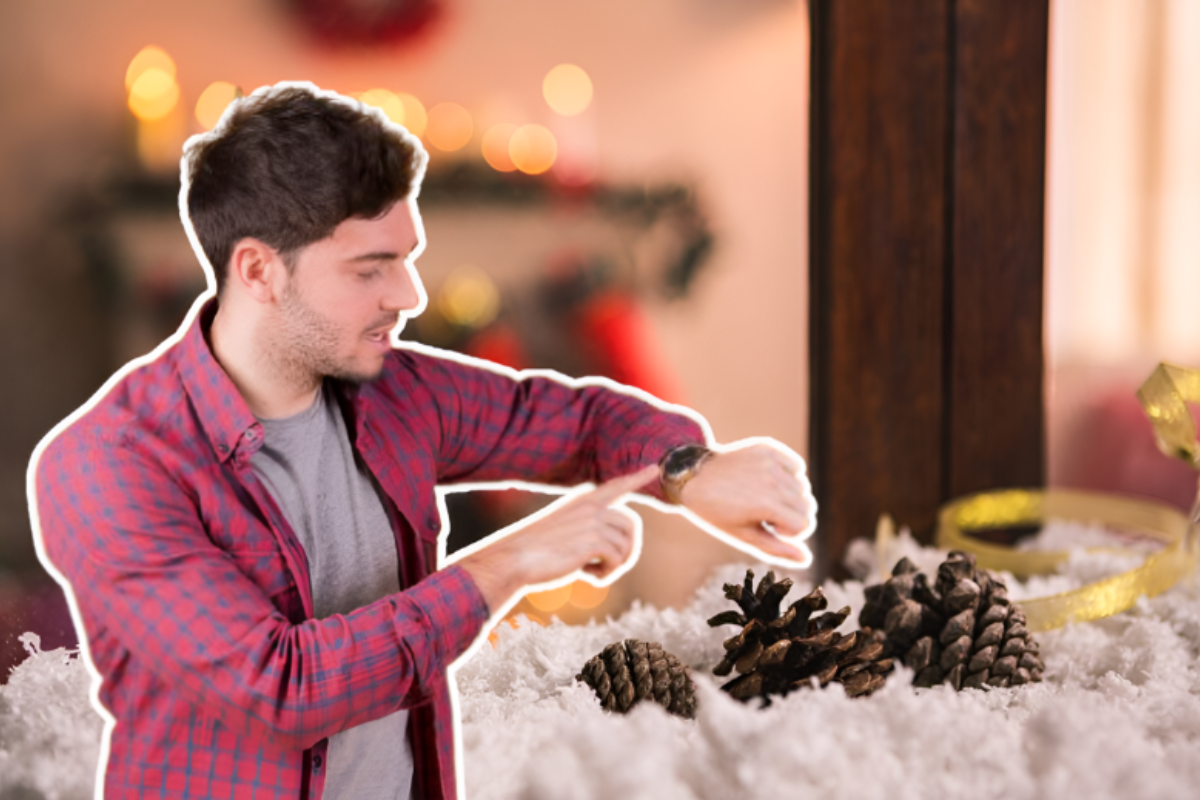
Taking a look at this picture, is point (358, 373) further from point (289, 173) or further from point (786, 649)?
point (786, 649)

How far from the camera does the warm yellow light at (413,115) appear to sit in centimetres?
96

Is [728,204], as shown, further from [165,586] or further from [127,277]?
[165,586]

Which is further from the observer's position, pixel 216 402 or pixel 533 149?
pixel 533 149

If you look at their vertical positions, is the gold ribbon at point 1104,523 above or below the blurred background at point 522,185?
below

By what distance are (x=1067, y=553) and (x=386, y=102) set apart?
0.89 metres

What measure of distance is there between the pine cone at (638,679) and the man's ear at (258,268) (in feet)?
1.36

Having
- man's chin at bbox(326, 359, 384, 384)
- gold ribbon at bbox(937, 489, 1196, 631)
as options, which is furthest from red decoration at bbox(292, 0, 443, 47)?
gold ribbon at bbox(937, 489, 1196, 631)

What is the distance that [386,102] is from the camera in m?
0.94

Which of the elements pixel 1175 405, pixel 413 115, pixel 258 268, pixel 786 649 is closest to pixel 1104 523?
pixel 1175 405

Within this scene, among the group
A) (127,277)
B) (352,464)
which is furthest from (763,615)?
(127,277)

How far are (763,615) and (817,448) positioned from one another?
1.39 ft

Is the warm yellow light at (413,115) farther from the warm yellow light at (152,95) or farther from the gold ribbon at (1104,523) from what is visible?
the gold ribbon at (1104,523)

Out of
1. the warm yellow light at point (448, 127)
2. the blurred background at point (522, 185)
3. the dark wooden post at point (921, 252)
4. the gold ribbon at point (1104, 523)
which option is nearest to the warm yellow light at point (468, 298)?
the blurred background at point (522, 185)

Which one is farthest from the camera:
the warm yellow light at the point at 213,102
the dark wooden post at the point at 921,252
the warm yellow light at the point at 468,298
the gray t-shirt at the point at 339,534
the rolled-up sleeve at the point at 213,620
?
the dark wooden post at the point at 921,252
